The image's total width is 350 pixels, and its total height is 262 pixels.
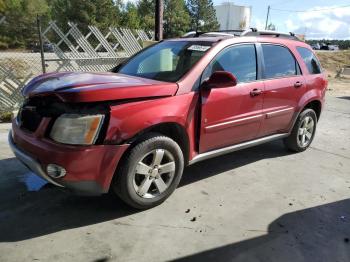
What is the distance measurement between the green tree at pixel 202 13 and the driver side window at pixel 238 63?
6734cm

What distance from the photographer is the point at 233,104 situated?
14.6 feet

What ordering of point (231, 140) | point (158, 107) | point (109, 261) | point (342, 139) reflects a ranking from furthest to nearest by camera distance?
point (342, 139) < point (231, 140) < point (158, 107) < point (109, 261)

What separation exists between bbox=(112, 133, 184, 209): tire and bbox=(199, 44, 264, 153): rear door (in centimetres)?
50

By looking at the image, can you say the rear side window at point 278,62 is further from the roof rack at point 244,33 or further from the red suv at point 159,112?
the roof rack at point 244,33

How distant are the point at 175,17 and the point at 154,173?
61.6 meters

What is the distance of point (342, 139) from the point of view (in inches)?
277

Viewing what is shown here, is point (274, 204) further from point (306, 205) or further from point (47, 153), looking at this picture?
point (47, 153)

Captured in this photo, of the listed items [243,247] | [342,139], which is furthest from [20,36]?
[243,247]

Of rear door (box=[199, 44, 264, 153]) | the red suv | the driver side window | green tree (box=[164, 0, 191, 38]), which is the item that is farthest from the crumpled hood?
green tree (box=[164, 0, 191, 38])

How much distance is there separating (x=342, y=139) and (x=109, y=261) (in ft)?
17.8

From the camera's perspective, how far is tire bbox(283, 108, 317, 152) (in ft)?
18.8

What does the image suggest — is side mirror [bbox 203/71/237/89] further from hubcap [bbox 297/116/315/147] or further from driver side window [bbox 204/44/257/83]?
hubcap [bbox 297/116/315/147]

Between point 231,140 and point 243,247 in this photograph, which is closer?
point 243,247

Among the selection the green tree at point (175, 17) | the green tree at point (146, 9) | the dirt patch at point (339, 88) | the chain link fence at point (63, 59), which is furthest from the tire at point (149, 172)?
the green tree at point (175, 17)
